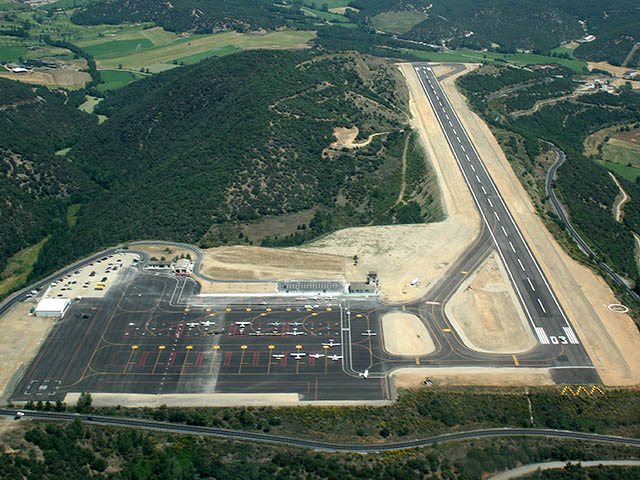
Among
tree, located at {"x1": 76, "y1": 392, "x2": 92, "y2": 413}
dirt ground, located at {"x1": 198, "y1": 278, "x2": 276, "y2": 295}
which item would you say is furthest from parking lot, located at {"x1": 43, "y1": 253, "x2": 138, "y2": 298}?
tree, located at {"x1": 76, "y1": 392, "x2": 92, "y2": 413}

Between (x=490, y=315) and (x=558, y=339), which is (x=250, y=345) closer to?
(x=490, y=315)

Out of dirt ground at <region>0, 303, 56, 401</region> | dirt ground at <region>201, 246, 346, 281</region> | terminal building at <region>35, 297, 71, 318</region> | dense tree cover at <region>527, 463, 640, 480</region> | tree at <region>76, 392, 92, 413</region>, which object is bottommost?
dense tree cover at <region>527, 463, 640, 480</region>

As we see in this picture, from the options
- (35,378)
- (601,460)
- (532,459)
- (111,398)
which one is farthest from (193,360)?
(601,460)

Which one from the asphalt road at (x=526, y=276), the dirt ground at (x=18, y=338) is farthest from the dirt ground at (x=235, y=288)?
the asphalt road at (x=526, y=276)

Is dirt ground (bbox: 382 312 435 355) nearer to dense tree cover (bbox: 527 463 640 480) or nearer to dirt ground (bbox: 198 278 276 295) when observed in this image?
dirt ground (bbox: 198 278 276 295)

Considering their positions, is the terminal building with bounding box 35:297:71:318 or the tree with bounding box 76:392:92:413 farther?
the terminal building with bounding box 35:297:71:318

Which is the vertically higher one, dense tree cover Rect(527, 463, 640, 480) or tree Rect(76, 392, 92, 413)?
tree Rect(76, 392, 92, 413)

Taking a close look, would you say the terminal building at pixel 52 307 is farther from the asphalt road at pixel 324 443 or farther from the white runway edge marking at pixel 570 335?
the white runway edge marking at pixel 570 335

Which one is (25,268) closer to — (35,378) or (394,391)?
(35,378)
